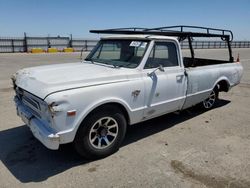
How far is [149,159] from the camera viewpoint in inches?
155

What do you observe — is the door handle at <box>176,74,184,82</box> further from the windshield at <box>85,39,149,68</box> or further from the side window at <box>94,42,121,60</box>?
the side window at <box>94,42,121,60</box>

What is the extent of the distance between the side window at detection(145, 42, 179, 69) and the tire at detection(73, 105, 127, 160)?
3.64 ft

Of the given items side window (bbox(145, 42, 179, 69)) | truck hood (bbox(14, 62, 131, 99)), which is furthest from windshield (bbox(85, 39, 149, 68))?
truck hood (bbox(14, 62, 131, 99))

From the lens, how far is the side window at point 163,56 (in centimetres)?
455

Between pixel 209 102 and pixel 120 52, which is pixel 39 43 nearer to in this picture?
pixel 209 102

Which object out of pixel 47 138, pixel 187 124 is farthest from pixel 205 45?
pixel 47 138

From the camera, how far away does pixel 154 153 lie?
414 cm

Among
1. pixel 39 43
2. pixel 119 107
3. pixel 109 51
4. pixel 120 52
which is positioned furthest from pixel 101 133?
pixel 39 43

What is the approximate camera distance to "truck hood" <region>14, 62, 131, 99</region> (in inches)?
135

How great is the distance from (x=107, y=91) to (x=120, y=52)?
133 centimetres

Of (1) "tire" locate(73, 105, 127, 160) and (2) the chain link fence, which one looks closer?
(1) "tire" locate(73, 105, 127, 160)

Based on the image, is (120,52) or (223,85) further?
(223,85)

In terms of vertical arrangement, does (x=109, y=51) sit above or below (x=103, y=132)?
above

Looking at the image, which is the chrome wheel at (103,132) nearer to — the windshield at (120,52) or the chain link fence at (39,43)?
the windshield at (120,52)
